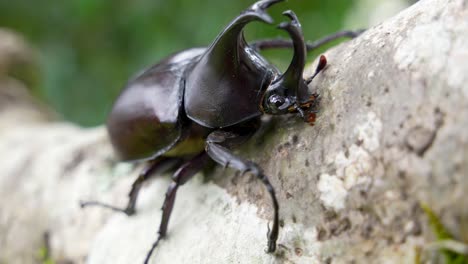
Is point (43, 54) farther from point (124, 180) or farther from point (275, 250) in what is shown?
point (275, 250)

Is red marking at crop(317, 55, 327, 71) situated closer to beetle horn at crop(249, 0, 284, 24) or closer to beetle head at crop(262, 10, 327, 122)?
beetle head at crop(262, 10, 327, 122)

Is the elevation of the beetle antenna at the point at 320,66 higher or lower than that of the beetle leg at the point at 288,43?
higher

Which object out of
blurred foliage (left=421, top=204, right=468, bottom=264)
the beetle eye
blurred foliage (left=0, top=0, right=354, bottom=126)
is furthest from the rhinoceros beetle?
blurred foliage (left=0, top=0, right=354, bottom=126)

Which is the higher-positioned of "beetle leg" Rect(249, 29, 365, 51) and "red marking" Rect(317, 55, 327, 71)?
"red marking" Rect(317, 55, 327, 71)

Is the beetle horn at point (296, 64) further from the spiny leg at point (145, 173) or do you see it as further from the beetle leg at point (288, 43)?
the spiny leg at point (145, 173)

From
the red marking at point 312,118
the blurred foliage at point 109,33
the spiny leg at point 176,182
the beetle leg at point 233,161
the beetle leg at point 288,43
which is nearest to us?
the beetle leg at point 233,161

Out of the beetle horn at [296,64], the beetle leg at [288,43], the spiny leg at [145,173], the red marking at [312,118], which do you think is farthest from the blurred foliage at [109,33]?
the red marking at [312,118]

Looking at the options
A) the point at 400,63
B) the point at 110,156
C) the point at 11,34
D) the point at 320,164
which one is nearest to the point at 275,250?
the point at 320,164
